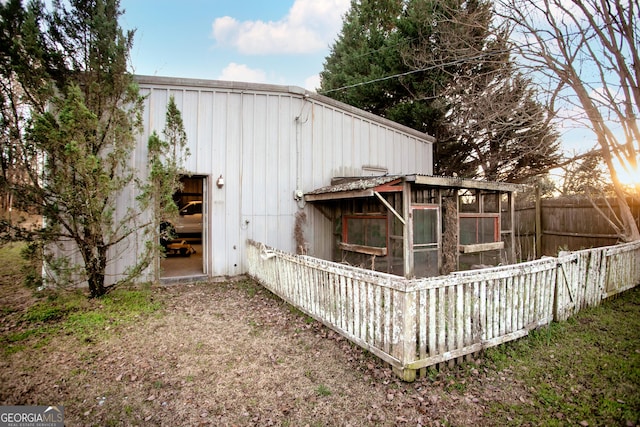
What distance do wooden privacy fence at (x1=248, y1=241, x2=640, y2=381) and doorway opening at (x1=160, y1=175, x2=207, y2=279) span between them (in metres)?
3.44

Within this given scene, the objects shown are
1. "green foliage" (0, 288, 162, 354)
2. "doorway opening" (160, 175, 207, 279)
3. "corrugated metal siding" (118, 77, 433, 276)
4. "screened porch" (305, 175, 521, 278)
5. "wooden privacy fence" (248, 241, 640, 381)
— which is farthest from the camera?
"doorway opening" (160, 175, 207, 279)

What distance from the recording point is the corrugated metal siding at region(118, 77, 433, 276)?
721 cm

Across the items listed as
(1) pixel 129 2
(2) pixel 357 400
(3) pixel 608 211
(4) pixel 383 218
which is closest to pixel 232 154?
(1) pixel 129 2

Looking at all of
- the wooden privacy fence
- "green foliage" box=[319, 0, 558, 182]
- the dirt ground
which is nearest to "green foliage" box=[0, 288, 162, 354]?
the dirt ground

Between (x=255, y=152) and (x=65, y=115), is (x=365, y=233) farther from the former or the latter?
(x=65, y=115)

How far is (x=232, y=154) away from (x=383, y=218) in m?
3.92

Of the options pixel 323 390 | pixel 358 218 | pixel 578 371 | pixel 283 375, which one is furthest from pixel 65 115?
pixel 578 371

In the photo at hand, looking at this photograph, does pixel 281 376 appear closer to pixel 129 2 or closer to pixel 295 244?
pixel 295 244

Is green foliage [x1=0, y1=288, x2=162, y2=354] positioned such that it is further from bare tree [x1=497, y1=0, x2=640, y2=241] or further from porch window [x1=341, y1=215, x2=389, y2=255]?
bare tree [x1=497, y1=0, x2=640, y2=241]

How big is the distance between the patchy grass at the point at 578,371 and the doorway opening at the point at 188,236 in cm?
566

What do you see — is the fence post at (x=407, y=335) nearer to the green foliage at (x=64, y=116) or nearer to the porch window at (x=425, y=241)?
the porch window at (x=425, y=241)

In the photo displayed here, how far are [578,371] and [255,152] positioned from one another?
7049mm

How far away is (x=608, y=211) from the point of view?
8.03 metres

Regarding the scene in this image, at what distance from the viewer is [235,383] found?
3.12 meters
